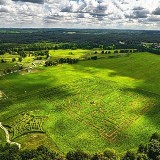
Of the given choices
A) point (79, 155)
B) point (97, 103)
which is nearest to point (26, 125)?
point (79, 155)

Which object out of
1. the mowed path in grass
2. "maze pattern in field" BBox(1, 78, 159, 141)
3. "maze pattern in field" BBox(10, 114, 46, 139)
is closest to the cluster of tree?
the mowed path in grass

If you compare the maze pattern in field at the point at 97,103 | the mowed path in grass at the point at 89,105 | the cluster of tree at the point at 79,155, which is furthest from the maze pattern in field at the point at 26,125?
the cluster of tree at the point at 79,155

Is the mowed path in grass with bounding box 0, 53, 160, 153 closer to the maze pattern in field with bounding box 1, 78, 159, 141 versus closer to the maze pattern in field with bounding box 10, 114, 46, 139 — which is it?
the maze pattern in field with bounding box 1, 78, 159, 141

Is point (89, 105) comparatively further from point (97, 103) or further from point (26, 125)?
point (26, 125)

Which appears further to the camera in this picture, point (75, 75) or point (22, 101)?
point (75, 75)

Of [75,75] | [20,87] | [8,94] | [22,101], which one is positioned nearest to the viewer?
[22,101]

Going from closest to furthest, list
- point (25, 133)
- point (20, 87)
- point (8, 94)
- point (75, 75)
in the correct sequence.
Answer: point (25, 133) < point (8, 94) < point (20, 87) < point (75, 75)

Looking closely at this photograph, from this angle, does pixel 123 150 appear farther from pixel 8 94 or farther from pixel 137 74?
pixel 137 74

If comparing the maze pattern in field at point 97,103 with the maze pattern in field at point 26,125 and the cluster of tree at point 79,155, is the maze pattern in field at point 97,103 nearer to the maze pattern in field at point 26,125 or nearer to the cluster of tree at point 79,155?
the maze pattern in field at point 26,125

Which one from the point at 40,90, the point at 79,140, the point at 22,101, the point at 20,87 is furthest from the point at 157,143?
the point at 20,87
